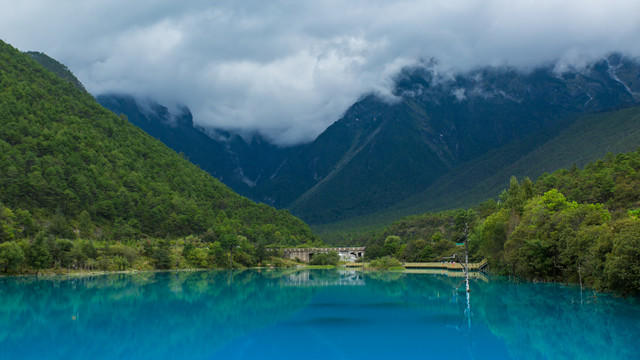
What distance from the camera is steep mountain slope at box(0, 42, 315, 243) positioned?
101 m

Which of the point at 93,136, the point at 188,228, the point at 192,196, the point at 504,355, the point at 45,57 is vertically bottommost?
the point at 504,355

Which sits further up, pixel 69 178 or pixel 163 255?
pixel 69 178

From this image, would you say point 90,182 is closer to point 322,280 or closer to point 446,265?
point 322,280

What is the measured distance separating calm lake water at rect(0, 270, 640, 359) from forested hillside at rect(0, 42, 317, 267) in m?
45.0

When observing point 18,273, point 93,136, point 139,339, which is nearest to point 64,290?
point 18,273

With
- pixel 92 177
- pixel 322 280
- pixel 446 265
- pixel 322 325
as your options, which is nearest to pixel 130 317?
pixel 322 325

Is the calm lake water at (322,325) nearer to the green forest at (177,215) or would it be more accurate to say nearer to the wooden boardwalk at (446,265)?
the green forest at (177,215)

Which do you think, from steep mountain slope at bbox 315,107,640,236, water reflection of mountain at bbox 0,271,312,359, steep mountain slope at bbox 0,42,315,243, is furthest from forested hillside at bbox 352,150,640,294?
steep mountain slope at bbox 0,42,315,243

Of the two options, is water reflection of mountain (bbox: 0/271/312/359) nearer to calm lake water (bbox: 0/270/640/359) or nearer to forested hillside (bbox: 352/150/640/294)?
calm lake water (bbox: 0/270/640/359)

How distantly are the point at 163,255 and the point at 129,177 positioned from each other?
34.0 meters

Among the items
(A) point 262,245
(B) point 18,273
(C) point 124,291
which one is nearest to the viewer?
(C) point 124,291

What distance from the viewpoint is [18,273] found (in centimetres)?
7731

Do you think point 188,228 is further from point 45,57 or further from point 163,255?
point 45,57

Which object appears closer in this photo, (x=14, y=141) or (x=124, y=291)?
(x=124, y=291)
